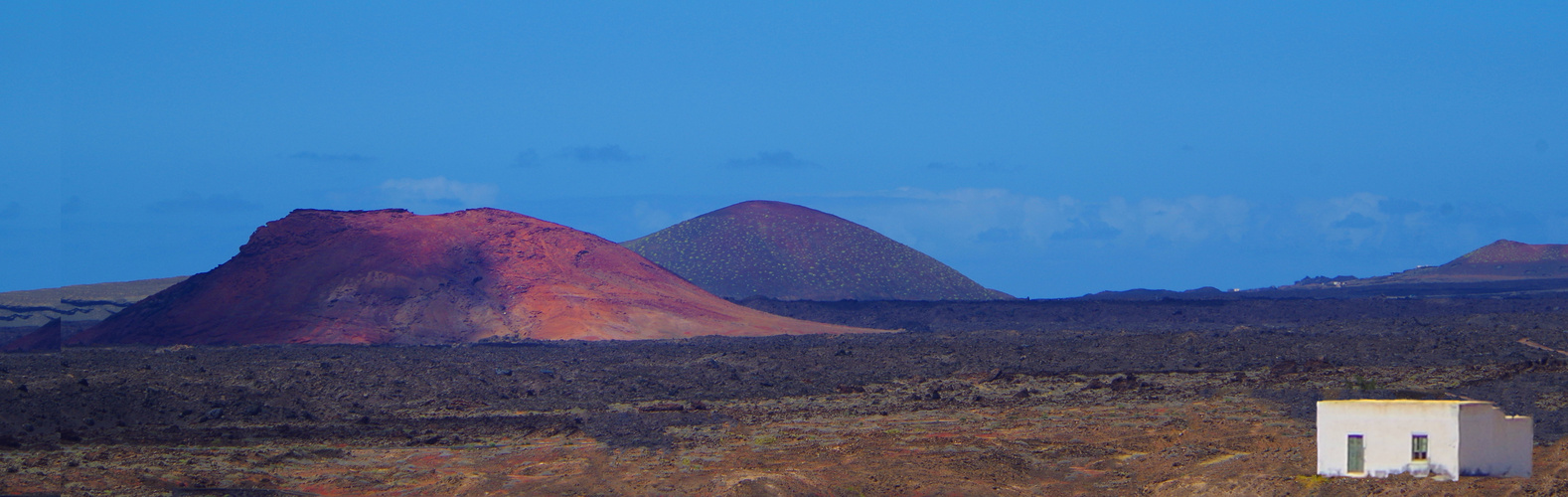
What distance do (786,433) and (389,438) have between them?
8017 mm

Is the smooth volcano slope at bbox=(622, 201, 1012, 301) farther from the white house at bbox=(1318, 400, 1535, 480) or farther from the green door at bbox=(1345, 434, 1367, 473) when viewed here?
the white house at bbox=(1318, 400, 1535, 480)

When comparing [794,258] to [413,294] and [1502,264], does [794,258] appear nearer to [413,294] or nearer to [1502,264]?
[413,294]

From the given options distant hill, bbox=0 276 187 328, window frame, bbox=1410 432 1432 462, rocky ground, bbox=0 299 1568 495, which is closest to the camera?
window frame, bbox=1410 432 1432 462

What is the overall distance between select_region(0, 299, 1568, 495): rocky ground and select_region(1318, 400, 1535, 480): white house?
0.31 meters

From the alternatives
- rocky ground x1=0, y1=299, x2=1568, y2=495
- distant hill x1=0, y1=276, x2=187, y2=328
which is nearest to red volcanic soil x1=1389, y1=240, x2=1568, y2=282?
rocky ground x1=0, y1=299, x2=1568, y2=495

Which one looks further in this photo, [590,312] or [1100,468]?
[590,312]

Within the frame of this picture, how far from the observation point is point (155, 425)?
27.3 meters

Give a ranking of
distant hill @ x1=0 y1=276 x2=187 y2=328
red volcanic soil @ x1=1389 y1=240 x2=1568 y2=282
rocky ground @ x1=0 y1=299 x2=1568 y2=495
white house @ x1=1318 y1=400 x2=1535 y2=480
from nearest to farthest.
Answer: white house @ x1=1318 y1=400 x2=1535 y2=480
rocky ground @ x1=0 y1=299 x2=1568 y2=495
distant hill @ x1=0 y1=276 x2=187 y2=328
red volcanic soil @ x1=1389 y1=240 x2=1568 y2=282

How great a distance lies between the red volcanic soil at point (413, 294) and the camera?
52.7 meters

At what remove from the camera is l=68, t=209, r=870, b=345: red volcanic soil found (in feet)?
173

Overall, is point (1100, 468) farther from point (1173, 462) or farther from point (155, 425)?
point (155, 425)

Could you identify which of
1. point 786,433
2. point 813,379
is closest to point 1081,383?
point 813,379

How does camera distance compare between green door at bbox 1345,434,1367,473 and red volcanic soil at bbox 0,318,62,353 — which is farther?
red volcanic soil at bbox 0,318,62,353

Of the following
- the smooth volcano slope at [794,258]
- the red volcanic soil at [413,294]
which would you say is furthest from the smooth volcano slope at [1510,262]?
the red volcanic soil at [413,294]
